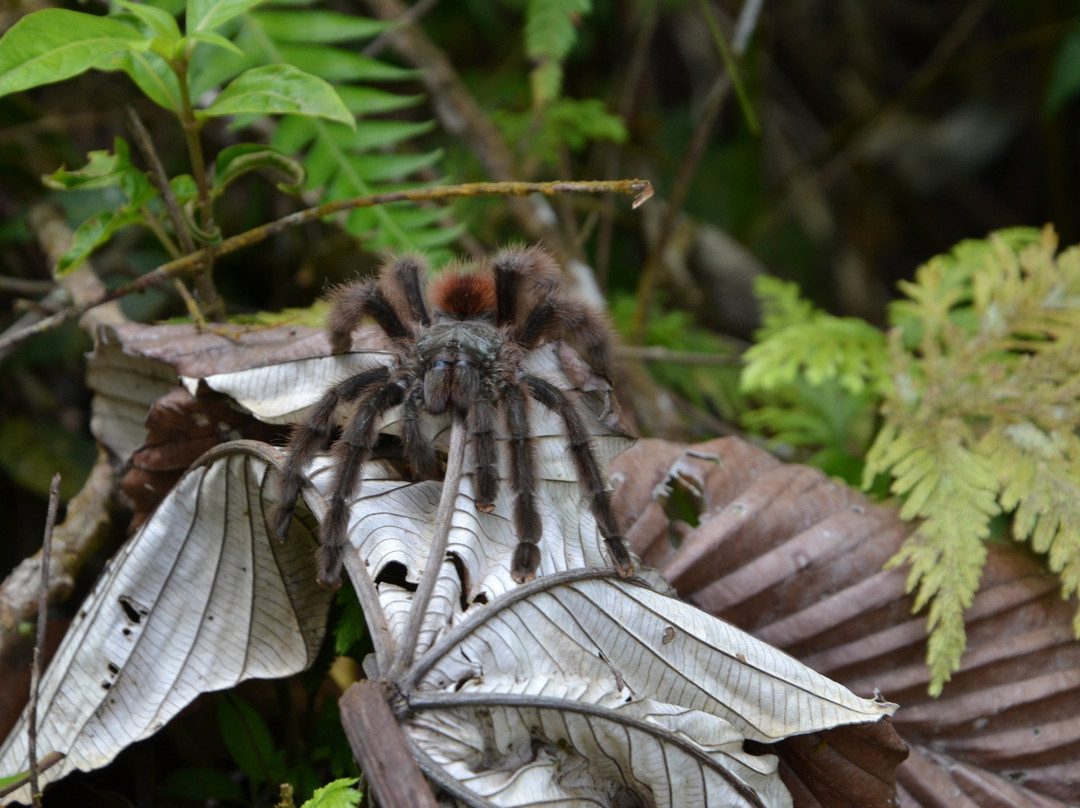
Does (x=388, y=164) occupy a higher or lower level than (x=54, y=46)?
higher

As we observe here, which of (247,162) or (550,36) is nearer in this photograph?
(247,162)

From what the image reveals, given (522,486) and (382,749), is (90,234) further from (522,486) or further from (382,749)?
(382,749)

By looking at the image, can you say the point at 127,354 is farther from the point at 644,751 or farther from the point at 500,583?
the point at 644,751

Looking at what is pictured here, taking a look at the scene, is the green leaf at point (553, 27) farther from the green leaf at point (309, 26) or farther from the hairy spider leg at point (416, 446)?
the hairy spider leg at point (416, 446)

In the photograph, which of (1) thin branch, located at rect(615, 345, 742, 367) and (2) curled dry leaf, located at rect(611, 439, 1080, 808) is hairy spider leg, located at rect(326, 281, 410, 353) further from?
(1) thin branch, located at rect(615, 345, 742, 367)

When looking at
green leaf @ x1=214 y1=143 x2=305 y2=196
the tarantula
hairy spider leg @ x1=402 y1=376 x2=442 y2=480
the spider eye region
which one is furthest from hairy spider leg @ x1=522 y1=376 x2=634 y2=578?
green leaf @ x1=214 y1=143 x2=305 y2=196

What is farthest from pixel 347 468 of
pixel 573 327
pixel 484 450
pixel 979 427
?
pixel 979 427

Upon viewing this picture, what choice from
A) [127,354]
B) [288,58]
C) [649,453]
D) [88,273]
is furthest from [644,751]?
[288,58]
